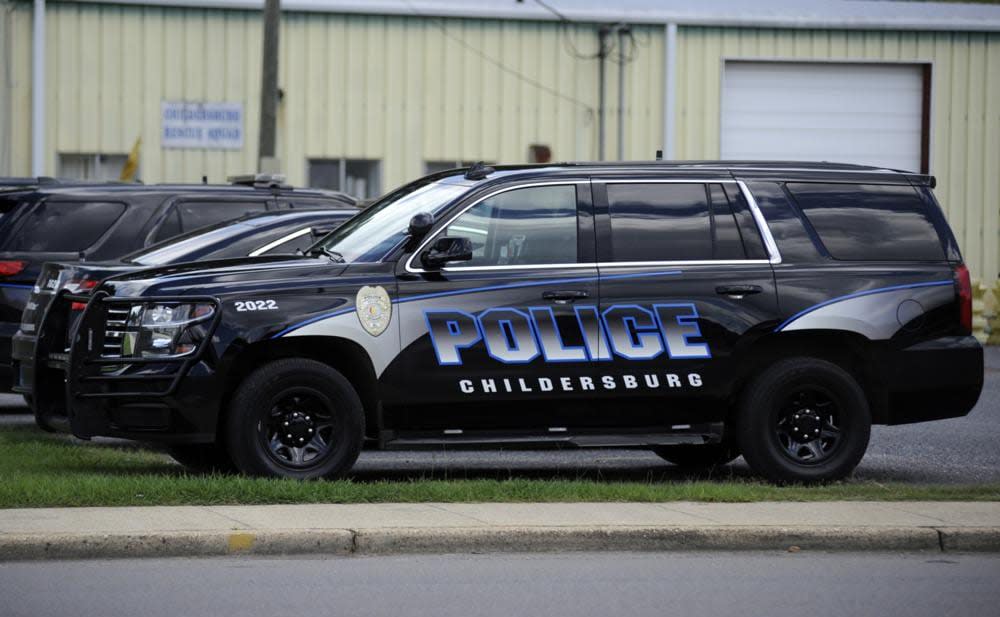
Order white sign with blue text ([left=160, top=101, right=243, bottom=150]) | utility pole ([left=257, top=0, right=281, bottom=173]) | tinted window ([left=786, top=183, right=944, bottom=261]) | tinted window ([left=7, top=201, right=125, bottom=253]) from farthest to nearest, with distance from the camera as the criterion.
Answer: white sign with blue text ([left=160, top=101, right=243, bottom=150]) → utility pole ([left=257, top=0, right=281, bottom=173]) → tinted window ([left=7, top=201, right=125, bottom=253]) → tinted window ([left=786, top=183, right=944, bottom=261])

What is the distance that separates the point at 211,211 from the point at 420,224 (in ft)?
15.5

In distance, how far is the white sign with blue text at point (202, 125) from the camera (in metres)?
27.2

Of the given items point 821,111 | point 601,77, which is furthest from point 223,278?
point 821,111

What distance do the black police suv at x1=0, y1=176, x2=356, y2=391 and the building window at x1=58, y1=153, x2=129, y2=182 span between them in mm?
13234

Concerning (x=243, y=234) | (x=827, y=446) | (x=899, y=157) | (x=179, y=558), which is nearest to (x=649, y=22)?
(x=899, y=157)

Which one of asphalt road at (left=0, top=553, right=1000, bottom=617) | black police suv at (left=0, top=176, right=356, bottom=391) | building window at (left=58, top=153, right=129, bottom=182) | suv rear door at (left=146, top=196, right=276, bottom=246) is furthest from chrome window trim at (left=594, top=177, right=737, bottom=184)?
building window at (left=58, top=153, right=129, bottom=182)

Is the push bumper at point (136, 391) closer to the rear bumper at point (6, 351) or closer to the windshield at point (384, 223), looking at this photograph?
the windshield at point (384, 223)

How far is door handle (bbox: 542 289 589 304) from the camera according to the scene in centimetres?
1002

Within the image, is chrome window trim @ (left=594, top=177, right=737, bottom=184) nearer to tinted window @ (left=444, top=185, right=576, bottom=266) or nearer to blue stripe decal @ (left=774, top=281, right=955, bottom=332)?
tinted window @ (left=444, top=185, right=576, bottom=266)

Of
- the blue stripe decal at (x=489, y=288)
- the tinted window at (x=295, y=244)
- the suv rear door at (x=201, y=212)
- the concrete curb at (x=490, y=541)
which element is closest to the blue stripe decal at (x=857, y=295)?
the blue stripe decal at (x=489, y=288)

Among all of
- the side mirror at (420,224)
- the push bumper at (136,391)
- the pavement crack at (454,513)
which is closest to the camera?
the pavement crack at (454,513)

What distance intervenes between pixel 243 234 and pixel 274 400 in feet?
10.6

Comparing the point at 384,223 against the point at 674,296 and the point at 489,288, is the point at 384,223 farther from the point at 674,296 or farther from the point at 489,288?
the point at 674,296

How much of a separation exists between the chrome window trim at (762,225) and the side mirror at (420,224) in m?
2.03
